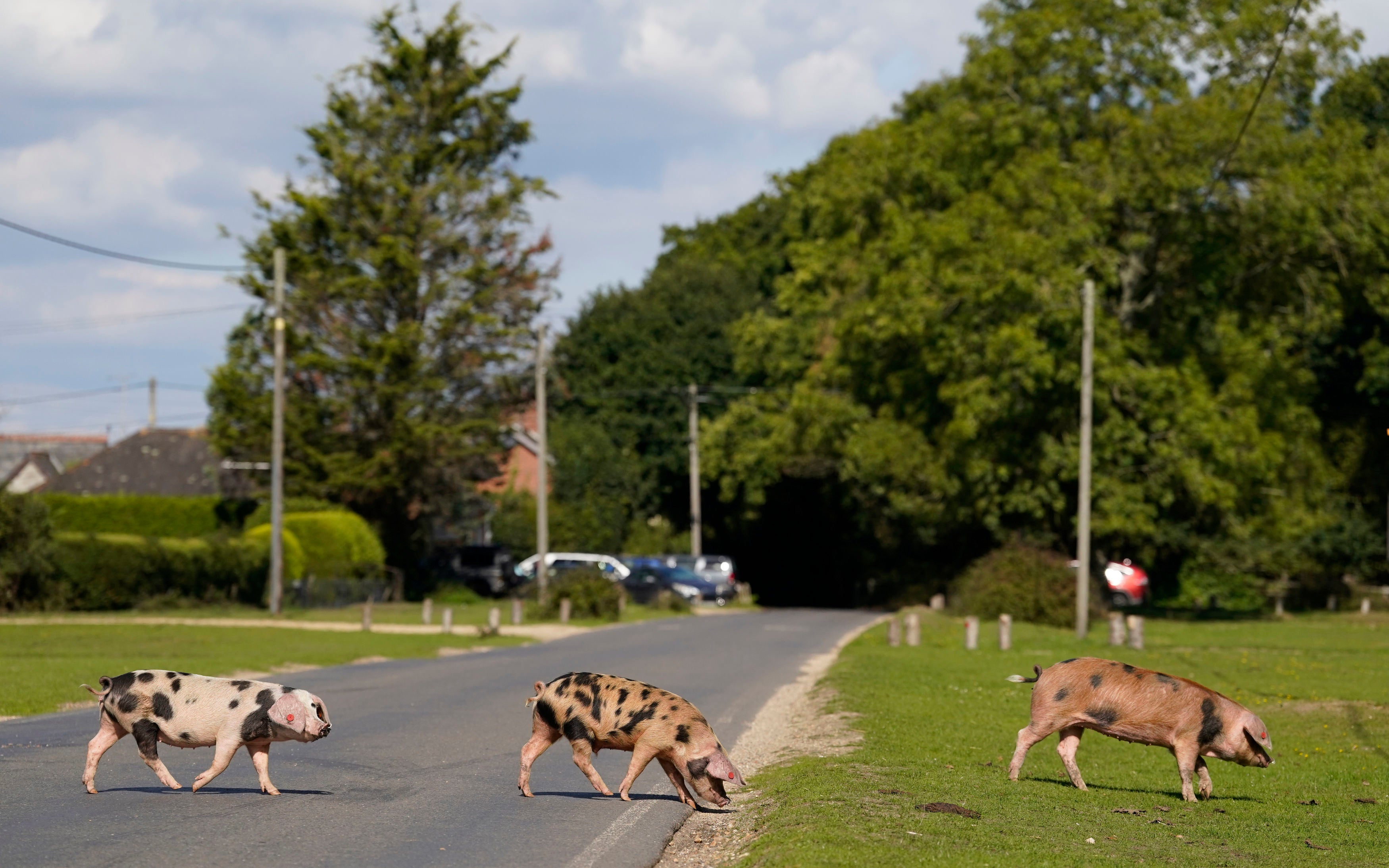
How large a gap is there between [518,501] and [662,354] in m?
10.9

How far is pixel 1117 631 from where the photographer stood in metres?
31.4

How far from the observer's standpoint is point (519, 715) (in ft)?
55.3

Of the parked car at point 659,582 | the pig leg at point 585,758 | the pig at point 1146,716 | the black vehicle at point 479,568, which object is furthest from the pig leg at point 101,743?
the black vehicle at point 479,568

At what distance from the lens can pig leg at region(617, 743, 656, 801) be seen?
10164 mm

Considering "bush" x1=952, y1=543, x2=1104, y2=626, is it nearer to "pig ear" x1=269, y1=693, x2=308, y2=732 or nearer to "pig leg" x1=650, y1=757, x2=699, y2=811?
"pig leg" x1=650, y1=757, x2=699, y2=811

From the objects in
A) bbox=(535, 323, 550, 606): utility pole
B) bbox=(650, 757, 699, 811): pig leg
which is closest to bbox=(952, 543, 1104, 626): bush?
bbox=(535, 323, 550, 606): utility pole

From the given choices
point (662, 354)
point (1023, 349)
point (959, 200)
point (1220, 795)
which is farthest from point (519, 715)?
point (662, 354)

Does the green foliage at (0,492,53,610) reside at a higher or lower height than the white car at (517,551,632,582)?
higher

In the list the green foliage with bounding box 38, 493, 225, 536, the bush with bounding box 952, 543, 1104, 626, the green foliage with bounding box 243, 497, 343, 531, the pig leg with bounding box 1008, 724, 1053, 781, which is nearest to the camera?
the pig leg with bounding box 1008, 724, 1053, 781

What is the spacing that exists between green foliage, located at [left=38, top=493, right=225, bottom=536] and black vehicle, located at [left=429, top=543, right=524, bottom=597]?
373 inches

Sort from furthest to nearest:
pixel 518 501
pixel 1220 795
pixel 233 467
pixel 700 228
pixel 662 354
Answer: pixel 700 228 < pixel 662 354 < pixel 518 501 < pixel 233 467 < pixel 1220 795

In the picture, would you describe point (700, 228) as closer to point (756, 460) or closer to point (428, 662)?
point (756, 460)

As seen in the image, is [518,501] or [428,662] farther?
[518,501]

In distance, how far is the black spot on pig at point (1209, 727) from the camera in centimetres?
1152
